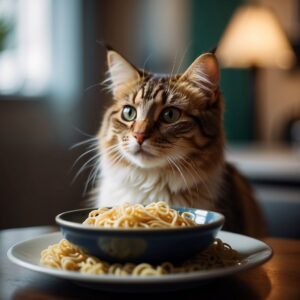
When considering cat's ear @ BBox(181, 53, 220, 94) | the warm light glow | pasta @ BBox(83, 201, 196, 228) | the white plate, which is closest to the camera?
the white plate

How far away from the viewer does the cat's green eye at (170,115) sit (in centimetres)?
145

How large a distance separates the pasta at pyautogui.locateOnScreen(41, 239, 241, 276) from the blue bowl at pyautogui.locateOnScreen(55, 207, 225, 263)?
14mm

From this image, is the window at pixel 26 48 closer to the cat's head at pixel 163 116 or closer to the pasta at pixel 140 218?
the cat's head at pixel 163 116

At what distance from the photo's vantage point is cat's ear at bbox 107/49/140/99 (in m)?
1.56

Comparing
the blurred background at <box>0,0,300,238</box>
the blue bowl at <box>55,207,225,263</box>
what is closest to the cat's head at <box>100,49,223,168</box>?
the blue bowl at <box>55,207,225,263</box>

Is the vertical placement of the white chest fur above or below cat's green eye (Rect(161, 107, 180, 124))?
below

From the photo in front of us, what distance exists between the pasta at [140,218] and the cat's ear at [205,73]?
0.54m

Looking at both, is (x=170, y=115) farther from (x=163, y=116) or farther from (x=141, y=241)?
(x=141, y=241)

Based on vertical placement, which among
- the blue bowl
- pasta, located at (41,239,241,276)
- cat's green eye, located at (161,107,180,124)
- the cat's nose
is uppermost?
cat's green eye, located at (161,107,180,124)

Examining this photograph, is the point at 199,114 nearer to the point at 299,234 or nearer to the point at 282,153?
the point at 299,234

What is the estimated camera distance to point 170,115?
1.46 metres

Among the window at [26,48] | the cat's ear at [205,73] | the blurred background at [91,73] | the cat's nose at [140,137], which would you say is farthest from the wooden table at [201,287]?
the window at [26,48]

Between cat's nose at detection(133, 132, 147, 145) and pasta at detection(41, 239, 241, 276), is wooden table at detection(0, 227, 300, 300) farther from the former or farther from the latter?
cat's nose at detection(133, 132, 147, 145)

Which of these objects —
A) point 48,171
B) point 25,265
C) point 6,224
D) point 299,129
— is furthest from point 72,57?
point 25,265
